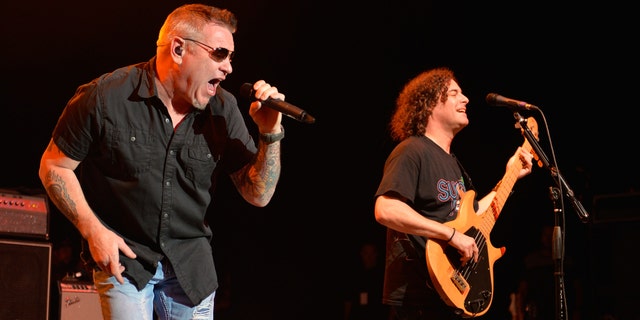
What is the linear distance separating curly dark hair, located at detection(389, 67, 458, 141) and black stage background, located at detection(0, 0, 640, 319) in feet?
10.7

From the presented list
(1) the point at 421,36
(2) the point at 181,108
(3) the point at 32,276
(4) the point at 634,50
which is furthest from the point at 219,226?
(2) the point at 181,108

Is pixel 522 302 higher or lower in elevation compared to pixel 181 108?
lower

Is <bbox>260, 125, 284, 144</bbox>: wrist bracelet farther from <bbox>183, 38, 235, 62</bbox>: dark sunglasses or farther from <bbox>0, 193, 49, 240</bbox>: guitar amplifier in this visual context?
<bbox>0, 193, 49, 240</bbox>: guitar amplifier

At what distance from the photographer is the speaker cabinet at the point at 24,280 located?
4461mm

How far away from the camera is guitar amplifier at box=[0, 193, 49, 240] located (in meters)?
4.54

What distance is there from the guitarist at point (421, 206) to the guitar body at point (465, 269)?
0.05 m

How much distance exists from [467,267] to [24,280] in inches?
107

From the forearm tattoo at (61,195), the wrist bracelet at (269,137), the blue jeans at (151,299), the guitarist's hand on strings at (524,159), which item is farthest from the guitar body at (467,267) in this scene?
the forearm tattoo at (61,195)

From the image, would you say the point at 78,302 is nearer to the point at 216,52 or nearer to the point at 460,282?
the point at 460,282

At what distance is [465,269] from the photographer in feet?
12.2

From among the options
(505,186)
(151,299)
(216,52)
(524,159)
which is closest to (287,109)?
(216,52)

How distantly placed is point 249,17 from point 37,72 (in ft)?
7.88

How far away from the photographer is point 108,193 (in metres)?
2.57

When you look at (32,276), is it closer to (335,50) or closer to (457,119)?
(457,119)
